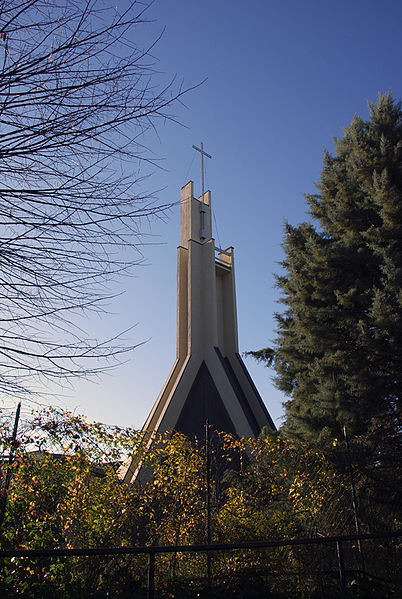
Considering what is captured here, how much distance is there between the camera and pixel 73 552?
2.28m

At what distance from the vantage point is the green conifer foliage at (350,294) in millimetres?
6984

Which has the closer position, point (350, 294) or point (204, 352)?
point (350, 294)

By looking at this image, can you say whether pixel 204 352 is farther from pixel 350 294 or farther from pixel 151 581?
pixel 151 581

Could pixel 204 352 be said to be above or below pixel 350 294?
above

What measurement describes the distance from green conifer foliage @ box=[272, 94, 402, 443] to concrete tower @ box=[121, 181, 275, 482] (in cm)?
545

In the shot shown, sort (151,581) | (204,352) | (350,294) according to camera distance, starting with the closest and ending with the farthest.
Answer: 1. (151,581)
2. (350,294)
3. (204,352)

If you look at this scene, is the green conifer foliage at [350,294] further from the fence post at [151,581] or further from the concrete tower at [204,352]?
the concrete tower at [204,352]

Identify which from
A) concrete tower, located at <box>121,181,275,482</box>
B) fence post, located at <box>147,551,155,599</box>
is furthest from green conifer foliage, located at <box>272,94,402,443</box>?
concrete tower, located at <box>121,181,275,482</box>

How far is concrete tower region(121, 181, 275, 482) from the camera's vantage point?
1380 centimetres

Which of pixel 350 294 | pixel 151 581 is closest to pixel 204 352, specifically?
pixel 350 294

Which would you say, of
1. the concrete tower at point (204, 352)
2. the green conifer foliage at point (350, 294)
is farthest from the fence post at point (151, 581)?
the concrete tower at point (204, 352)

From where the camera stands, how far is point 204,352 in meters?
15.9

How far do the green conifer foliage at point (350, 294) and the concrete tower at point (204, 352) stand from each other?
17.9 ft

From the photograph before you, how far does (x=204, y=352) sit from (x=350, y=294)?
893cm
